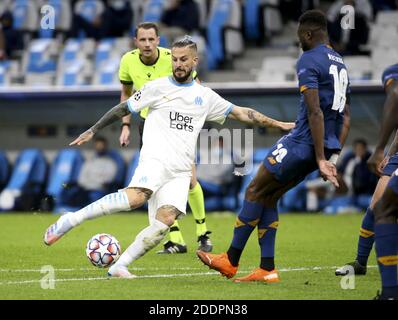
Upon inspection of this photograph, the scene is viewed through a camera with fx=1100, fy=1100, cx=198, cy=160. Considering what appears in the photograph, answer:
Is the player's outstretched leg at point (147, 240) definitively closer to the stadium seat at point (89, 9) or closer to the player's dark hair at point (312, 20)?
the player's dark hair at point (312, 20)

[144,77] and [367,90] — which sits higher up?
[144,77]

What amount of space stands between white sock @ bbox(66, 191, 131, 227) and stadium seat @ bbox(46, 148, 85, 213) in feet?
36.0

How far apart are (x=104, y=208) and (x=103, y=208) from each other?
0.04 feet

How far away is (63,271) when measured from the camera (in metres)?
10.4

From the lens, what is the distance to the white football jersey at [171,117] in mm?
9703

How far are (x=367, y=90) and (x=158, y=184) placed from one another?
1032cm

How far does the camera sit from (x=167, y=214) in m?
9.48

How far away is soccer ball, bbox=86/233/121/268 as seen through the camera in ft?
33.2

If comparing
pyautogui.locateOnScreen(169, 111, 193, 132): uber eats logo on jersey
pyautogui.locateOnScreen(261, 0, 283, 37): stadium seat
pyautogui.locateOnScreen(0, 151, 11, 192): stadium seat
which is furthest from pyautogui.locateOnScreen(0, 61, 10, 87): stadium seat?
pyautogui.locateOnScreen(169, 111, 193, 132): uber eats logo on jersey

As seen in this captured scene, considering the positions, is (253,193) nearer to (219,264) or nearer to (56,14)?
(219,264)
